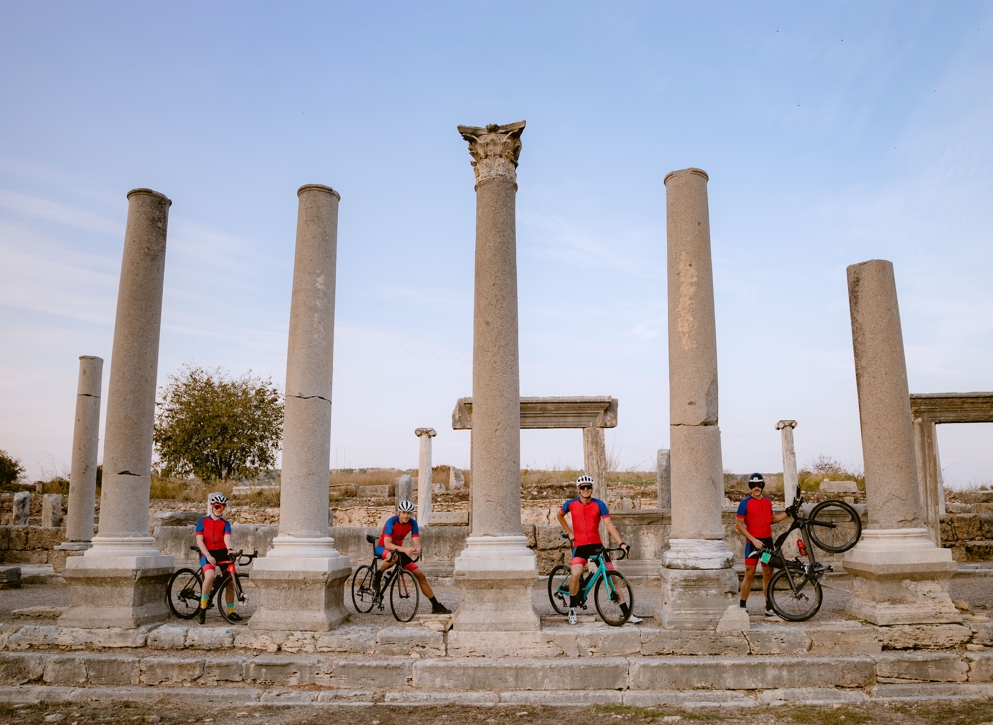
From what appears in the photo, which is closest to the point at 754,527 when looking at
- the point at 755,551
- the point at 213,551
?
the point at 755,551

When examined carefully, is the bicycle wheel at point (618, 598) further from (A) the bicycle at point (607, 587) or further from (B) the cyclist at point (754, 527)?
(B) the cyclist at point (754, 527)

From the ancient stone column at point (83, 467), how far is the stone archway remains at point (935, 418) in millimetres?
16015

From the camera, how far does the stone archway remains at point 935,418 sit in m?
14.1

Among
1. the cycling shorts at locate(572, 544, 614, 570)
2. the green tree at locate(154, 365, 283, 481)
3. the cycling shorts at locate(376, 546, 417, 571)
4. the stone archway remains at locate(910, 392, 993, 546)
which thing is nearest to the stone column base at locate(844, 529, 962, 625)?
the cycling shorts at locate(572, 544, 614, 570)

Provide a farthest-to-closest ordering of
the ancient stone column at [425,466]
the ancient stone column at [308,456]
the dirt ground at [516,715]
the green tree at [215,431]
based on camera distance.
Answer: the green tree at [215,431], the ancient stone column at [425,466], the ancient stone column at [308,456], the dirt ground at [516,715]

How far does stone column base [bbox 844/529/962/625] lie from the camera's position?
698 cm

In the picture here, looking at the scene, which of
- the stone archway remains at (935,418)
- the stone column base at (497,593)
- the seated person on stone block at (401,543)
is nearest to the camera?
the stone column base at (497,593)

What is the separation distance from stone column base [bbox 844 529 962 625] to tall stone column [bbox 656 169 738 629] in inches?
54.1

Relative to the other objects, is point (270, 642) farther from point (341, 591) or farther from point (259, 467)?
point (259, 467)

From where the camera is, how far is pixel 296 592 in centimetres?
724

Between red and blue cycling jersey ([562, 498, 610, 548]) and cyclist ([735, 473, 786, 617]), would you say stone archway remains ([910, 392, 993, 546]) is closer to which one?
cyclist ([735, 473, 786, 617])

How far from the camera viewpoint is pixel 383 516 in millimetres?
19078

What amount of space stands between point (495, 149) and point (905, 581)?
618 centimetres

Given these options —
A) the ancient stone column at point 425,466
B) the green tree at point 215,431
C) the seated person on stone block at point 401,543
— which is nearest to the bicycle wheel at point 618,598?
the seated person on stone block at point 401,543
